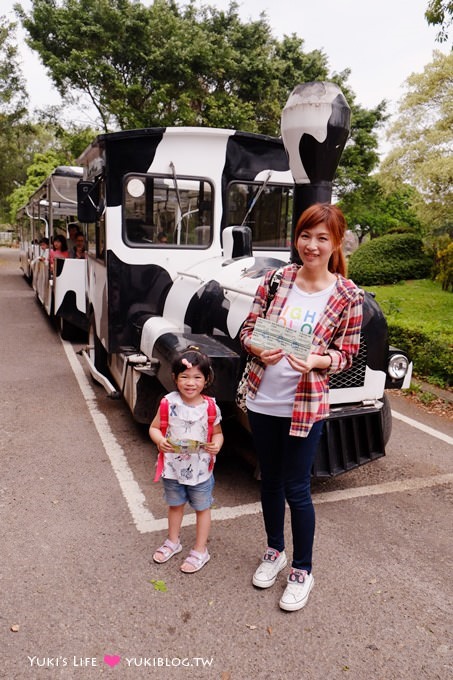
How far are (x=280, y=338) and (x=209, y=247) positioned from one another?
288cm

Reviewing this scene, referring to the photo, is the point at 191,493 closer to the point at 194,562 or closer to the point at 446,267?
the point at 194,562

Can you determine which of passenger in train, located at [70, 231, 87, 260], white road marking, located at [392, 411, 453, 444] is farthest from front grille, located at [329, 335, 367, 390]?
passenger in train, located at [70, 231, 87, 260]

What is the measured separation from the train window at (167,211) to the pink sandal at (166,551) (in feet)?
8.94

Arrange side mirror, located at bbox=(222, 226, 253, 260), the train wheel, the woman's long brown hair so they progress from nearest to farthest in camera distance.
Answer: the woman's long brown hair
side mirror, located at bbox=(222, 226, 253, 260)
the train wheel

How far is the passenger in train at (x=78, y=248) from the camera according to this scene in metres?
9.43

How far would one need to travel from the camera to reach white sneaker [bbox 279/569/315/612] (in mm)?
2686

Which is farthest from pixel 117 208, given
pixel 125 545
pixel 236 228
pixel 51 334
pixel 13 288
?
pixel 13 288

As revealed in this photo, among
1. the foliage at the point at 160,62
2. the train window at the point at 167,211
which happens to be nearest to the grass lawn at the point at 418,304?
the train window at the point at 167,211

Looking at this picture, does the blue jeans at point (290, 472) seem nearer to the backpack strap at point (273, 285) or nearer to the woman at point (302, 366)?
the woman at point (302, 366)

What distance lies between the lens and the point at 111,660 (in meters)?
2.37

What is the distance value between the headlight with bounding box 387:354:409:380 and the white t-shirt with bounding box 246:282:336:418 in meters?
1.46

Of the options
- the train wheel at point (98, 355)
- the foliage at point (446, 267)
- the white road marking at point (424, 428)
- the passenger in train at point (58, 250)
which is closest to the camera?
the white road marking at point (424, 428)

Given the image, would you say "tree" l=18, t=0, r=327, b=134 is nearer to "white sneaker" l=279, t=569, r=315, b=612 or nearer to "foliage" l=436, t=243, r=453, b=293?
"foliage" l=436, t=243, r=453, b=293

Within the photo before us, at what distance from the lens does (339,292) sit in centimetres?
254
